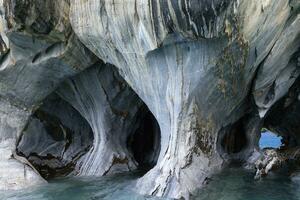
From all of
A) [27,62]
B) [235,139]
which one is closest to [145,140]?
[235,139]

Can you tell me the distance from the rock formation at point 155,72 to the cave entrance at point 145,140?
958 mm

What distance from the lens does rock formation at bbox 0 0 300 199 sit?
700 cm

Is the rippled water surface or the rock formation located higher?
the rock formation

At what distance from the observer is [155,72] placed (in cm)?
768

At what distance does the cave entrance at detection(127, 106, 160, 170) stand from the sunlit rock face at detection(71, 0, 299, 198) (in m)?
3.10

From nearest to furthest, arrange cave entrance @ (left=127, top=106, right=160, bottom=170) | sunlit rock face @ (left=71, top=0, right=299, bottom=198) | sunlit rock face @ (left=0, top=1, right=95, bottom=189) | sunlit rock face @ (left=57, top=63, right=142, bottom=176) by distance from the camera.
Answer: sunlit rock face @ (left=71, top=0, right=299, bottom=198) → sunlit rock face @ (left=0, top=1, right=95, bottom=189) → sunlit rock face @ (left=57, top=63, right=142, bottom=176) → cave entrance @ (left=127, top=106, right=160, bottom=170)

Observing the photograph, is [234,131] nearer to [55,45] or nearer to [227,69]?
[227,69]

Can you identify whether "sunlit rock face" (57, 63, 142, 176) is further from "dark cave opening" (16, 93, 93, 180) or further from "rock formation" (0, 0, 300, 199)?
"dark cave opening" (16, 93, 93, 180)

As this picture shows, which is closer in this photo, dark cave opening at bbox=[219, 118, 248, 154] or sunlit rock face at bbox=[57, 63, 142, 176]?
sunlit rock face at bbox=[57, 63, 142, 176]

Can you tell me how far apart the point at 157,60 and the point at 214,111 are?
1.49m

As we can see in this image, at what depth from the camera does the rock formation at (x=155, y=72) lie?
23.0ft

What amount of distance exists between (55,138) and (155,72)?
4.38 m

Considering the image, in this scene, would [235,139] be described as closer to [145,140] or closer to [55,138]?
[145,140]

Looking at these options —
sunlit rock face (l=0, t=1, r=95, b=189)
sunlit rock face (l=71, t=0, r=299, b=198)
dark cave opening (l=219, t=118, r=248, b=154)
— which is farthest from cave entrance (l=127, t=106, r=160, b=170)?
sunlit rock face (l=71, t=0, r=299, b=198)
